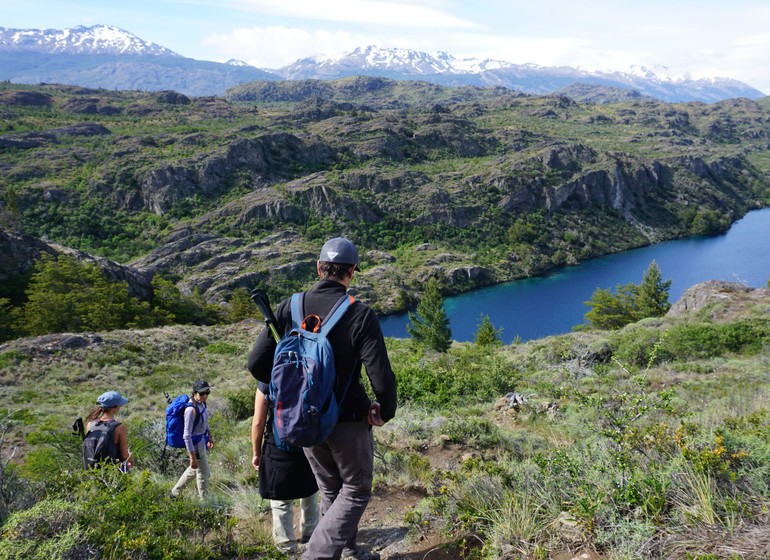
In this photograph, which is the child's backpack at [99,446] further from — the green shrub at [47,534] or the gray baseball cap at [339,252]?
the gray baseball cap at [339,252]

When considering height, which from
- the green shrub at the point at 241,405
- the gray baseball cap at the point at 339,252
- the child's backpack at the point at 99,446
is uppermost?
the gray baseball cap at the point at 339,252

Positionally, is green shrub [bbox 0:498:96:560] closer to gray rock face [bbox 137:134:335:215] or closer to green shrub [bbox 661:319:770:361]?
green shrub [bbox 661:319:770:361]

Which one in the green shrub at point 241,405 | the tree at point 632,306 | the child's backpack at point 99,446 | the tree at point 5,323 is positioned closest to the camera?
the child's backpack at point 99,446

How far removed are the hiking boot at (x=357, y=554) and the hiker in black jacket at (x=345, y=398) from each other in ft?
1.21

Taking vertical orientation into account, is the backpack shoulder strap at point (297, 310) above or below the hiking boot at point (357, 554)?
above

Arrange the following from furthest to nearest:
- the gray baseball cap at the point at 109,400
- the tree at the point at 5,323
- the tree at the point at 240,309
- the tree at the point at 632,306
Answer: the tree at the point at 240,309
the tree at the point at 632,306
the tree at the point at 5,323
the gray baseball cap at the point at 109,400

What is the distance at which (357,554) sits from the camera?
3520mm

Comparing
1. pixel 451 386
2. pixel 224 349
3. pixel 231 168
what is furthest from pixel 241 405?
pixel 231 168

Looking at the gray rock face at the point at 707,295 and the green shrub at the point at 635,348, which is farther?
the gray rock face at the point at 707,295

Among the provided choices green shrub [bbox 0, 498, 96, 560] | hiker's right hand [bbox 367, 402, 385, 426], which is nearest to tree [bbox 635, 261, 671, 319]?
hiker's right hand [bbox 367, 402, 385, 426]

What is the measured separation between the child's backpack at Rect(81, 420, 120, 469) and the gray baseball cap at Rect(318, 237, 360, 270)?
325cm

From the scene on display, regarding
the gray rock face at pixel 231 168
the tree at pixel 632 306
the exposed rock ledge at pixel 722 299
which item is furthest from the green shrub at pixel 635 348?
the gray rock face at pixel 231 168

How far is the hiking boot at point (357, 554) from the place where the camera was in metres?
3.50

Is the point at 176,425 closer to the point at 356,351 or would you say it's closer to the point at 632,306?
the point at 356,351
